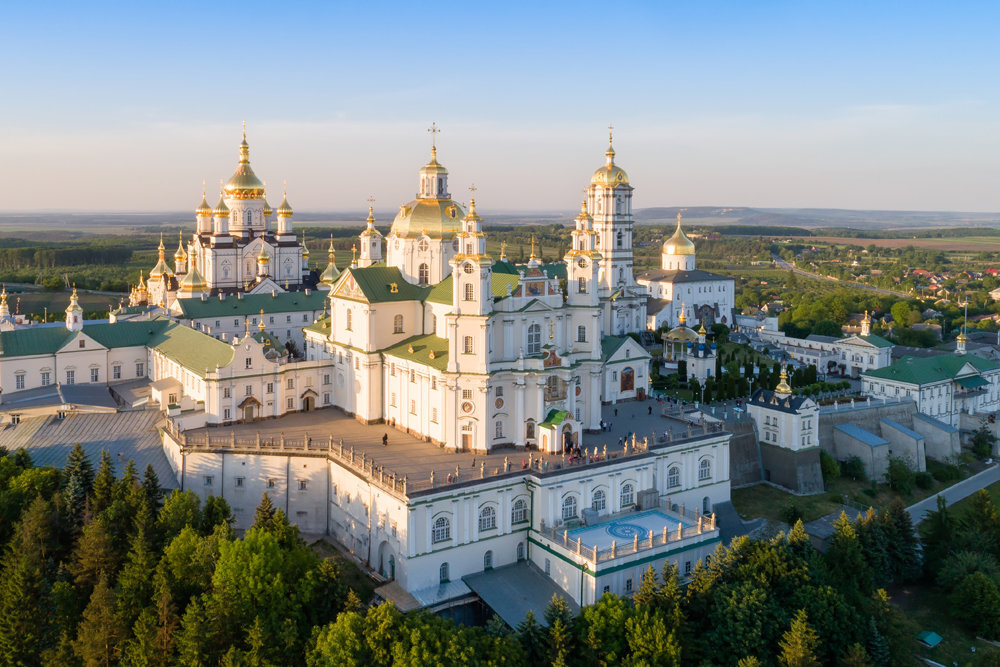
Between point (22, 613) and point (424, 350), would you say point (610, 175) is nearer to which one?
point (424, 350)

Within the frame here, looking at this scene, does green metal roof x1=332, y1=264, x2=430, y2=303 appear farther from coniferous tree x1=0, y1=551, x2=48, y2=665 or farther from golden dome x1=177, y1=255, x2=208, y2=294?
golden dome x1=177, y1=255, x2=208, y2=294

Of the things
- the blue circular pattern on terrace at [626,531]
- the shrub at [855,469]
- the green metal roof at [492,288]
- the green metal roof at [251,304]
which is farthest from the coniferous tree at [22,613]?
the shrub at [855,469]

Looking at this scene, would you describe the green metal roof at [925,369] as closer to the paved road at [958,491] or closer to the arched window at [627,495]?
the paved road at [958,491]

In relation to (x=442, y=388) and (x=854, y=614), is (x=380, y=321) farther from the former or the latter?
(x=854, y=614)

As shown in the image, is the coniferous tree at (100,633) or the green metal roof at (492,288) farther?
the green metal roof at (492,288)

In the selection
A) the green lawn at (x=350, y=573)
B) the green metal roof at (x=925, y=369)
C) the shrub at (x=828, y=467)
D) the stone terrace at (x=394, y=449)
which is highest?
the green metal roof at (x=925, y=369)

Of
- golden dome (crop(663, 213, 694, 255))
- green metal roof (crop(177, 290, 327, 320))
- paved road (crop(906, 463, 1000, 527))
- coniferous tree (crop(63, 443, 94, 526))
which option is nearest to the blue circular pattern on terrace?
paved road (crop(906, 463, 1000, 527))

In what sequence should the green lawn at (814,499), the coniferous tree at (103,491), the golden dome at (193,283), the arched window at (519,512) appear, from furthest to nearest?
the golden dome at (193,283) → the green lawn at (814,499) → the arched window at (519,512) → the coniferous tree at (103,491)
